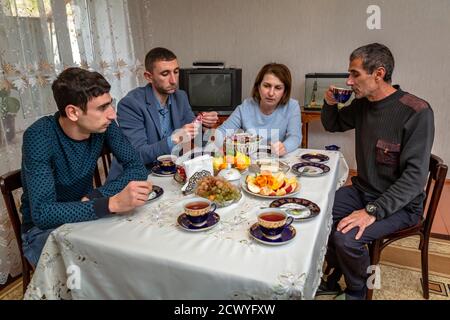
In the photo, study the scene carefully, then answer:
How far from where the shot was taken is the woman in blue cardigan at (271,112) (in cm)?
192

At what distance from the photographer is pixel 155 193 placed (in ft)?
4.24

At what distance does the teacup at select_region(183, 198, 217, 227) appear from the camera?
1.02m

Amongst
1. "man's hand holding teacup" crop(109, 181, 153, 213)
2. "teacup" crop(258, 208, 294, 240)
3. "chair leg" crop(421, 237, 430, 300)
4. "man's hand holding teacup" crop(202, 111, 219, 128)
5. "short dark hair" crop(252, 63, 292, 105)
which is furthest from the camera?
"short dark hair" crop(252, 63, 292, 105)

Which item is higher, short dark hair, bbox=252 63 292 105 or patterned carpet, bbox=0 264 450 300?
short dark hair, bbox=252 63 292 105

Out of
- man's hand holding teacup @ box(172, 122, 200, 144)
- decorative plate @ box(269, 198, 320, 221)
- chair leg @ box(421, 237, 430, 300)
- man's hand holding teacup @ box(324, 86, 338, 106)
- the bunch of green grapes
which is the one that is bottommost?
chair leg @ box(421, 237, 430, 300)

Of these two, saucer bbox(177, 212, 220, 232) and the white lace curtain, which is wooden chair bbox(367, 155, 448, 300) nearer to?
saucer bbox(177, 212, 220, 232)

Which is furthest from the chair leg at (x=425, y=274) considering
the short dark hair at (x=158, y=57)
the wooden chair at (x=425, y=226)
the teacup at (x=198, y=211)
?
the short dark hair at (x=158, y=57)

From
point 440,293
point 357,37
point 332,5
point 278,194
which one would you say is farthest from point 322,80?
point 278,194

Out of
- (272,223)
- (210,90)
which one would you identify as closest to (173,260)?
(272,223)

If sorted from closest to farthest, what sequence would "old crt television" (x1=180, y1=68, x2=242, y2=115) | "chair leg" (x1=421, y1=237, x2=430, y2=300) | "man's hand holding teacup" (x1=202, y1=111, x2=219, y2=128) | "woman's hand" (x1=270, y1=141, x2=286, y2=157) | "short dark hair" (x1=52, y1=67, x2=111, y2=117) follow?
"short dark hair" (x1=52, y1=67, x2=111, y2=117) → "chair leg" (x1=421, y1=237, x2=430, y2=300) → "woman's hand" (x1=270, y1=141, x2=286, y2=157) → "man's hand holding teacup" (x1=202, y1=111, x2=219, y2=128) → "old crt television" (x1=180, y1=68, x2=242, y2=115)

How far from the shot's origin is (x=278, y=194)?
1243 mm

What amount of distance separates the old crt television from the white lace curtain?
34.2 inches

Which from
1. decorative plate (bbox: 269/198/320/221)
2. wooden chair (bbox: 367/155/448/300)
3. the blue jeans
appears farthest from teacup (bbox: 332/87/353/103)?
the blue jeans
